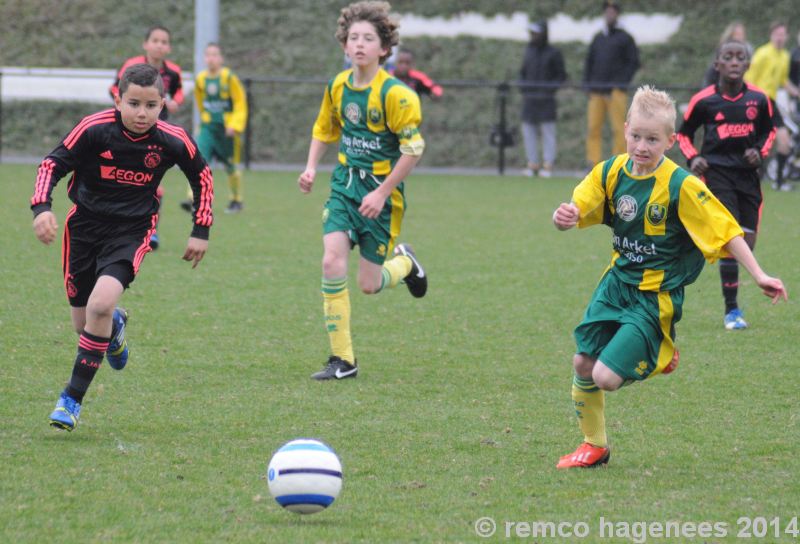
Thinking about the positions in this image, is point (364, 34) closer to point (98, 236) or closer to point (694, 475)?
point (98, 236)

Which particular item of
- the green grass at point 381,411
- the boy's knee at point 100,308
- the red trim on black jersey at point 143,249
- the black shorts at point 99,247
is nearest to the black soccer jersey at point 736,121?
the green grass at point 381,411

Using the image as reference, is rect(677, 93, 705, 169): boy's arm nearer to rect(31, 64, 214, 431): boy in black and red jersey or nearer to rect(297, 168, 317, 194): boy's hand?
rect(297, 168, 317, 194): boy's hand

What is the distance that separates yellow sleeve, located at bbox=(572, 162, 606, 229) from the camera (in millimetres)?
5059

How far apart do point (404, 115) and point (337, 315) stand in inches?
45.4

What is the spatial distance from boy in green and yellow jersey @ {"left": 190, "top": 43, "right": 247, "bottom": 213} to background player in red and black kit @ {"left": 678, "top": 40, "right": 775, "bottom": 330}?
7182mm

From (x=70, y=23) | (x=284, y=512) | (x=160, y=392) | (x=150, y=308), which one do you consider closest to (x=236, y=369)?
(x=160, y=392)

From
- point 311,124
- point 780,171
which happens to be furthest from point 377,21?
point 311,124

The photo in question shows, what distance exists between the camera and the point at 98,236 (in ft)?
18.6

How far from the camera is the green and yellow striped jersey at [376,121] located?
22.4 ft

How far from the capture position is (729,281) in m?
8.37

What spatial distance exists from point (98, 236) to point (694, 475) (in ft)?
9.23

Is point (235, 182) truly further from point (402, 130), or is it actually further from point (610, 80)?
point (402, 130)

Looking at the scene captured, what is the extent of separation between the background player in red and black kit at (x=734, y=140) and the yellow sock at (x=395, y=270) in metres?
1.98

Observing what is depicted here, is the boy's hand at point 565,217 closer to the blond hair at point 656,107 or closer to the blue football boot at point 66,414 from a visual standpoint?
the blond hair at point 656,107
